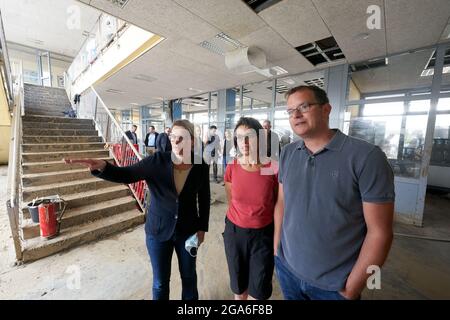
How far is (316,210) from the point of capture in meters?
0.91

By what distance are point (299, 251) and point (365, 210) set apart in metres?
0.36

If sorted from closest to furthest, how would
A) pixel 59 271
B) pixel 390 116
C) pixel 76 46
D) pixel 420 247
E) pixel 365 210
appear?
pixel 365 210 → pixel 59 271 → pixel 420 247 → pixel 390 116 → pixel 76 46

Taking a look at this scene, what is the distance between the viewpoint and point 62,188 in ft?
10.4

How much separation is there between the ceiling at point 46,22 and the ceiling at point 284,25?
157 inches

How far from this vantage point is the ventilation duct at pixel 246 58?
3439 mm

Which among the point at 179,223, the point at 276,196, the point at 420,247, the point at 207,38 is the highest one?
the point at 207,38

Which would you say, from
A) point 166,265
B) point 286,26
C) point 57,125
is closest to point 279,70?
point 286,26

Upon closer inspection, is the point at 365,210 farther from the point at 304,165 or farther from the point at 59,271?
the point at 59,271

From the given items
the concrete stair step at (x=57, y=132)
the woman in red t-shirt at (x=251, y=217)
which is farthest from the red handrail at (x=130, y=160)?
the woman in red t-shirt at (x=251, y=217)

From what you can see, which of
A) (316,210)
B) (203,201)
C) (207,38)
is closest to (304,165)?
(316,210)

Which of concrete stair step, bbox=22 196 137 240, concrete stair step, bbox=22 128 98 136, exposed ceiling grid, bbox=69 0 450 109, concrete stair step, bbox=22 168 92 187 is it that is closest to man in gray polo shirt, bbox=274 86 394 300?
exposed ceiling grid, bbox=69 0 450 109

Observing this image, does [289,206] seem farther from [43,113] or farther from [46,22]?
[46,22]

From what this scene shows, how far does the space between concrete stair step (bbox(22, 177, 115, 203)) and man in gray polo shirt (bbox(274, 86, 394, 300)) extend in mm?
3587

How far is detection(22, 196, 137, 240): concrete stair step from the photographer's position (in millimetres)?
2533
